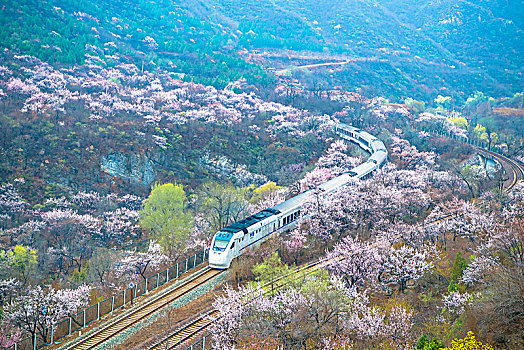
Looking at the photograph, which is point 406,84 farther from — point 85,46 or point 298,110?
point 85,46

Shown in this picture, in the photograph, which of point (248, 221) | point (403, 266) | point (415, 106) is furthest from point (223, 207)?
point (415, 106)

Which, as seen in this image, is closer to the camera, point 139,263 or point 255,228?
point 255,228

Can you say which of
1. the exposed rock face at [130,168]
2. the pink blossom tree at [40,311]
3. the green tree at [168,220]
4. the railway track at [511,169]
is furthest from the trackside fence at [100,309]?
the railway track at [511,169]

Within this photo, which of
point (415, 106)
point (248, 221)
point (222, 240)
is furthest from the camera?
point (415, 106)

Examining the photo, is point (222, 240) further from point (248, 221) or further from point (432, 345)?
point (432, 345)

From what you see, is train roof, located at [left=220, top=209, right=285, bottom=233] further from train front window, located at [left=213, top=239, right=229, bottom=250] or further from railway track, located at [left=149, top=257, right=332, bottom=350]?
railway track, located at [left=149, top=257, right=332, bottom=350]

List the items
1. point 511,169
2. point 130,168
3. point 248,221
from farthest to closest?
point 511,169, point 130,168, point 248,221

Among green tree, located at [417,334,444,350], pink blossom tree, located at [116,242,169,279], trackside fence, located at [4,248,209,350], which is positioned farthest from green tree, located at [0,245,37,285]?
green tree, located at [417,334,444,350]
